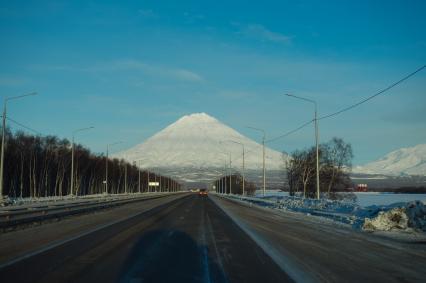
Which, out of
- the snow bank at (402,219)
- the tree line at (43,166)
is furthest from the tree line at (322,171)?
the snow bank at (402,219)

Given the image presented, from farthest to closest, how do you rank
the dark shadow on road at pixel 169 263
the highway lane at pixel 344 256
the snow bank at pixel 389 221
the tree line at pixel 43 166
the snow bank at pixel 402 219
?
the tree line at pixel 43 166
the snow bank at pixel 389 221
the snow bank at pixel 402 219
the highway lane at pixel 344 256
the dark shadow on road at pixel 169 263

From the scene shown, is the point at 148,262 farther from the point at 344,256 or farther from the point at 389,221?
the point at 389,221

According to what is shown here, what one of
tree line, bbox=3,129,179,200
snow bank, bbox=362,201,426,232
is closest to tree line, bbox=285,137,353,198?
tree line, bbox=3,129,179,200

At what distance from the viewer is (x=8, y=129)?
96750 millimetres

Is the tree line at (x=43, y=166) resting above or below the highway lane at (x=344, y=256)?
above

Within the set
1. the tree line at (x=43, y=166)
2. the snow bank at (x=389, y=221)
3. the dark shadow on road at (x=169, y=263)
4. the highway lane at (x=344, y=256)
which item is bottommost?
the highway lane at (x=344, y=256)

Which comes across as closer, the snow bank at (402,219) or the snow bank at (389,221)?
the snow bank at (402,219)

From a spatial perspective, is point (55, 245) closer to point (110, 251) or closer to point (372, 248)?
point (110, 251)

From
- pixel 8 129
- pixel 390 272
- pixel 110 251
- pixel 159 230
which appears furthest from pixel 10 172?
pixel 390 272

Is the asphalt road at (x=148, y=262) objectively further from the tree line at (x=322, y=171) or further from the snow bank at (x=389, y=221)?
the tree line at (x=322, y=171)

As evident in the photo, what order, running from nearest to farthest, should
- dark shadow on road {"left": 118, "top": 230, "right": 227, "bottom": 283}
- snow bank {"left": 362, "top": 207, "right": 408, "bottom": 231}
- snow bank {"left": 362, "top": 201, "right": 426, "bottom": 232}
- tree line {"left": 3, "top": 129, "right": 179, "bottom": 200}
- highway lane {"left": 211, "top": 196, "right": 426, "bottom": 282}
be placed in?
dark shadow on road {"left": 118, "top": 230, "right": 227, "bottom": 283}
highway lane {"left": 211, "top": 196, "right": 426, "bottom": 282}
snow bank {"left": 362, "top": 201, "right": 426, "bottom": 232}
snow bank {"left": 362, "top": 207, "right": 408, "bottom": 231}
tree line {"left": 3, "top": 129, "right": 179, "bottom": 200}

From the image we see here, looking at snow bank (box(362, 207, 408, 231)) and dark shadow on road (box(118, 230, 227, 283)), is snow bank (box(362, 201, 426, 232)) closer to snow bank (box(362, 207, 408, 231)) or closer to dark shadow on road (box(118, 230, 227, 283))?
snow bank (box(362, 207, 408, 231))

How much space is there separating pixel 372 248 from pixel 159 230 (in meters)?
9.86

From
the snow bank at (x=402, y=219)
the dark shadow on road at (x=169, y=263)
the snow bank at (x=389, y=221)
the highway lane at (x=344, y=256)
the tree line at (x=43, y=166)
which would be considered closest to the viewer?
the dark shadow on road at (x=169, y=263)
